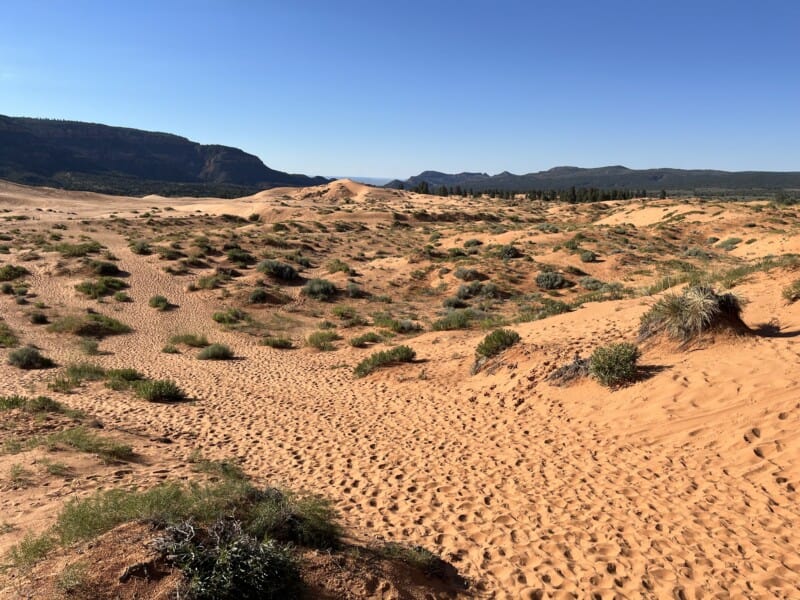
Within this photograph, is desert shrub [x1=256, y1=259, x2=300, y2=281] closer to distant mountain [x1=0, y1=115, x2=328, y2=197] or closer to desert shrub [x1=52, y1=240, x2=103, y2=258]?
desert shrub [x1=52, y1=240, x2=103, y2=258]

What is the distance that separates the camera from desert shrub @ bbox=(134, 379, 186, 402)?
11.8 metres

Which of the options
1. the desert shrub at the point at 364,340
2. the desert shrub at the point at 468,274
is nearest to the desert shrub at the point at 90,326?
the desert shrub at the point at 364,340

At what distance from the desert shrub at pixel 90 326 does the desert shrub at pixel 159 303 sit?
103 inches

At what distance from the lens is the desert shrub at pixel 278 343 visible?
17.9 metres

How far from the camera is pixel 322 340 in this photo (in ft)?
58.9

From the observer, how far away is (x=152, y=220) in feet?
166

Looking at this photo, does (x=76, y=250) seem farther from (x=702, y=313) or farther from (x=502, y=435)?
(x=702, y=313)

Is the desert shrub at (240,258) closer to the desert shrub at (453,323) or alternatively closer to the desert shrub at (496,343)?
the desert shrub at (453,323)

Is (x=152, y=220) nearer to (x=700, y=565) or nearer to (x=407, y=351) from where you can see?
(x=407, y=351)

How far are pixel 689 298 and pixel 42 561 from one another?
11.1 meters

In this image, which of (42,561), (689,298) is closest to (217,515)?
(42,561)

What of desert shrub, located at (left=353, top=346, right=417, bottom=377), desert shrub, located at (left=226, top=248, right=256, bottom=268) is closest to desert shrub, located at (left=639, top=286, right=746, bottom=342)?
desert shrub, located at (left=353, top=346, right=417, bottom=377)

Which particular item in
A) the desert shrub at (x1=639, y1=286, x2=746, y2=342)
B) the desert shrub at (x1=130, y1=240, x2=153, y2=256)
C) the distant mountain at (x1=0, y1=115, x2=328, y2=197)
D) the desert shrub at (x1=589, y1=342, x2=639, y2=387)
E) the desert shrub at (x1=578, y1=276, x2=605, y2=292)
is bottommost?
the desert shrub at (x1=578, y1=276, x2=605, y2=292)

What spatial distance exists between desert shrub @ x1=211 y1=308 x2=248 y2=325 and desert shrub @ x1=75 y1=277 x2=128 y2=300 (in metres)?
6.39
